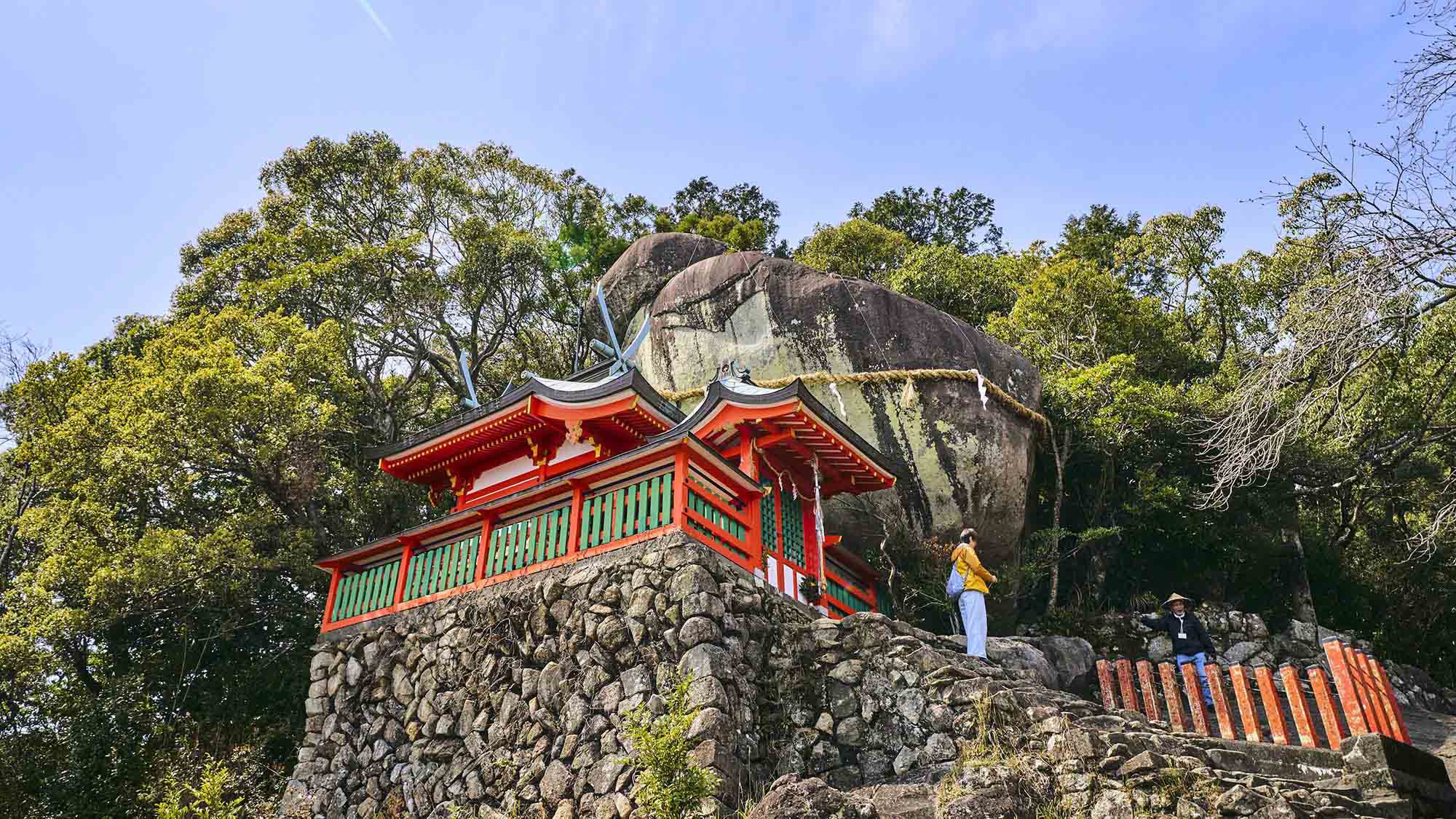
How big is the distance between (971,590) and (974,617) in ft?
1.04

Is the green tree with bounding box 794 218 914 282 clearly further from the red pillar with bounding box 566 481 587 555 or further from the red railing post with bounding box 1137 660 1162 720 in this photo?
the red railing post with bounding box 1137 660 1162 720

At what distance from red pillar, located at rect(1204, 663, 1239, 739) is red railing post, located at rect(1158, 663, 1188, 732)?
411 mm

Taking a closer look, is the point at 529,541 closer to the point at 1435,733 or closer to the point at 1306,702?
the point at 1306,702

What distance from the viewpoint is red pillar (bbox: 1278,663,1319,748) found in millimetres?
9727

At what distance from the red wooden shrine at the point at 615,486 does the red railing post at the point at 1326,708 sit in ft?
18.5

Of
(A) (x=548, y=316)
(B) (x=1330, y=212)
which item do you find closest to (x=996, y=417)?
(B) (x=1330, y=212)

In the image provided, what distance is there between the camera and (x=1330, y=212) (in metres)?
10.3

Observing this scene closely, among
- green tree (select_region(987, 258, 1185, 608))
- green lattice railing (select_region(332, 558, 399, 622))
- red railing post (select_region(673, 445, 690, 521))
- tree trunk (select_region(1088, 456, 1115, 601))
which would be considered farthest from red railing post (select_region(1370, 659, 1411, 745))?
green lattice railing (select_region(332, 558, 399, 622))

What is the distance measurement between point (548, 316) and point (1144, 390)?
558 inches

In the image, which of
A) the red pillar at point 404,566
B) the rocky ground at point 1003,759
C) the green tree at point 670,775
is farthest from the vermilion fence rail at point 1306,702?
the red pillar at point 404,566

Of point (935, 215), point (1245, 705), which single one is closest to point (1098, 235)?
point (935, 215)

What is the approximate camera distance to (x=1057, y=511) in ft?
63.1

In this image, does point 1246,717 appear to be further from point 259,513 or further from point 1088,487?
point 259,513

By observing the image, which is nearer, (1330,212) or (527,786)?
(1330,212)
